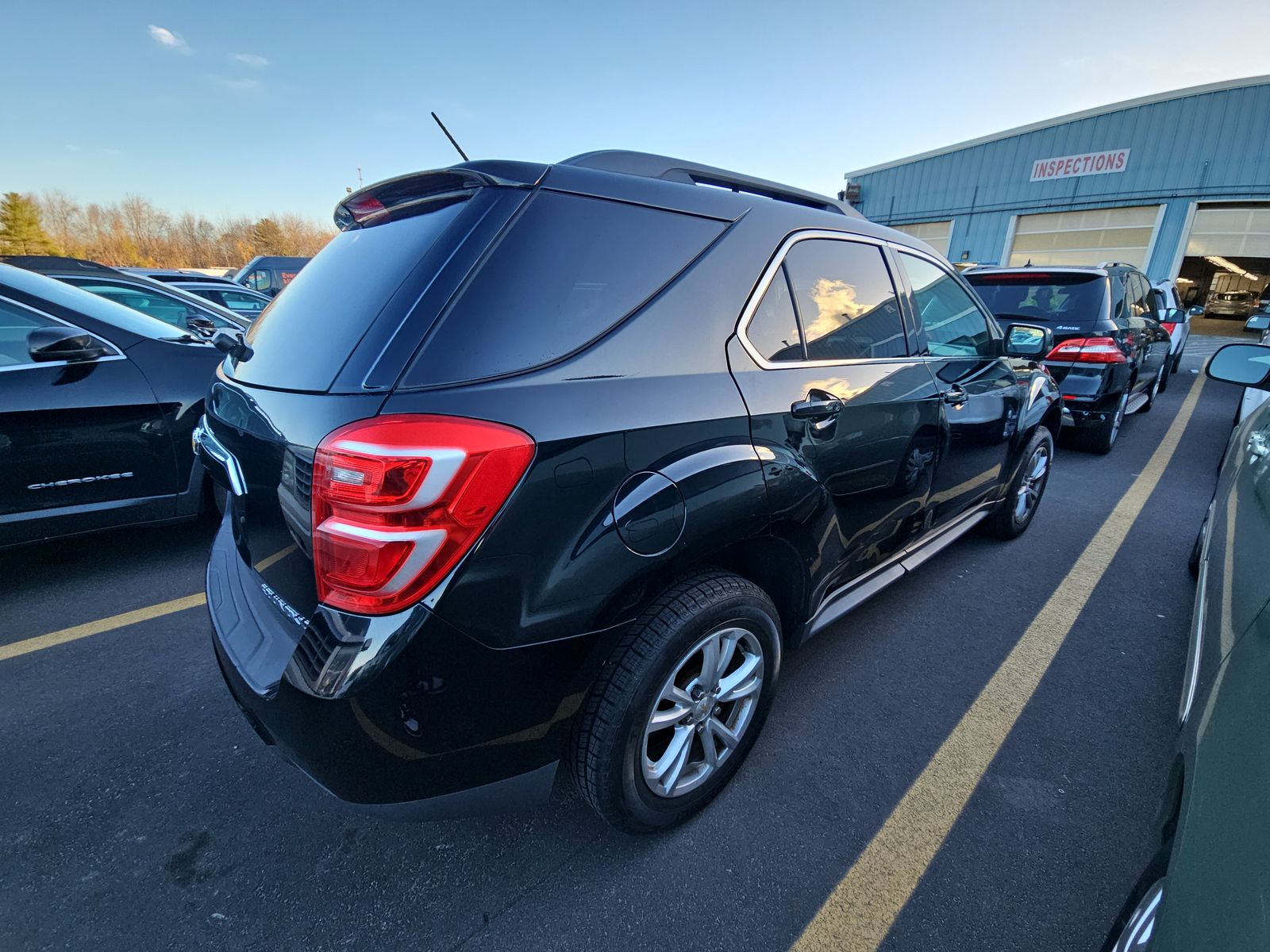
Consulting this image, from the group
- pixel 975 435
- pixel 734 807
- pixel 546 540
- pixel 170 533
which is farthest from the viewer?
pixel 170 533

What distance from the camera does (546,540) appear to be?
127cm

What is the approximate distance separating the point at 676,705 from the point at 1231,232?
89.4ft

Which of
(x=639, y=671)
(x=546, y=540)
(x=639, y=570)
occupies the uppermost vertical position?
(x=546, y=540)

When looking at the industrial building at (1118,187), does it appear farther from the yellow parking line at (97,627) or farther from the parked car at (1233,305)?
the yellow parking line at (97,627)

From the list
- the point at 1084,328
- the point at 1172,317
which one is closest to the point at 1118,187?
the point at 1172,317

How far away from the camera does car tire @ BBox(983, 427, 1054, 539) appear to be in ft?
11.7

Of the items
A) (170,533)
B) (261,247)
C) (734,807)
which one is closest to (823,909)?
(734,807)

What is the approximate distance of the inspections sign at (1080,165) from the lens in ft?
67.9

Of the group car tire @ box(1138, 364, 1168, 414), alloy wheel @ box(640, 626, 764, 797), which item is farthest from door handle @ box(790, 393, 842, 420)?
car tire @ box(1138, 364, 1168, 414)

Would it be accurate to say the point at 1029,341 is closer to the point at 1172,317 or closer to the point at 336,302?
the point at 336,302

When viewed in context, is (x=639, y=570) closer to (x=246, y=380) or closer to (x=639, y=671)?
(x=639, y=671)

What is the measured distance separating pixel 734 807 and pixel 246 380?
1.95 m

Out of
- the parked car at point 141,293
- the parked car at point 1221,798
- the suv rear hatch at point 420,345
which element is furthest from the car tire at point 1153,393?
the parked car at point 141,293

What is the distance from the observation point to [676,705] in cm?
168
